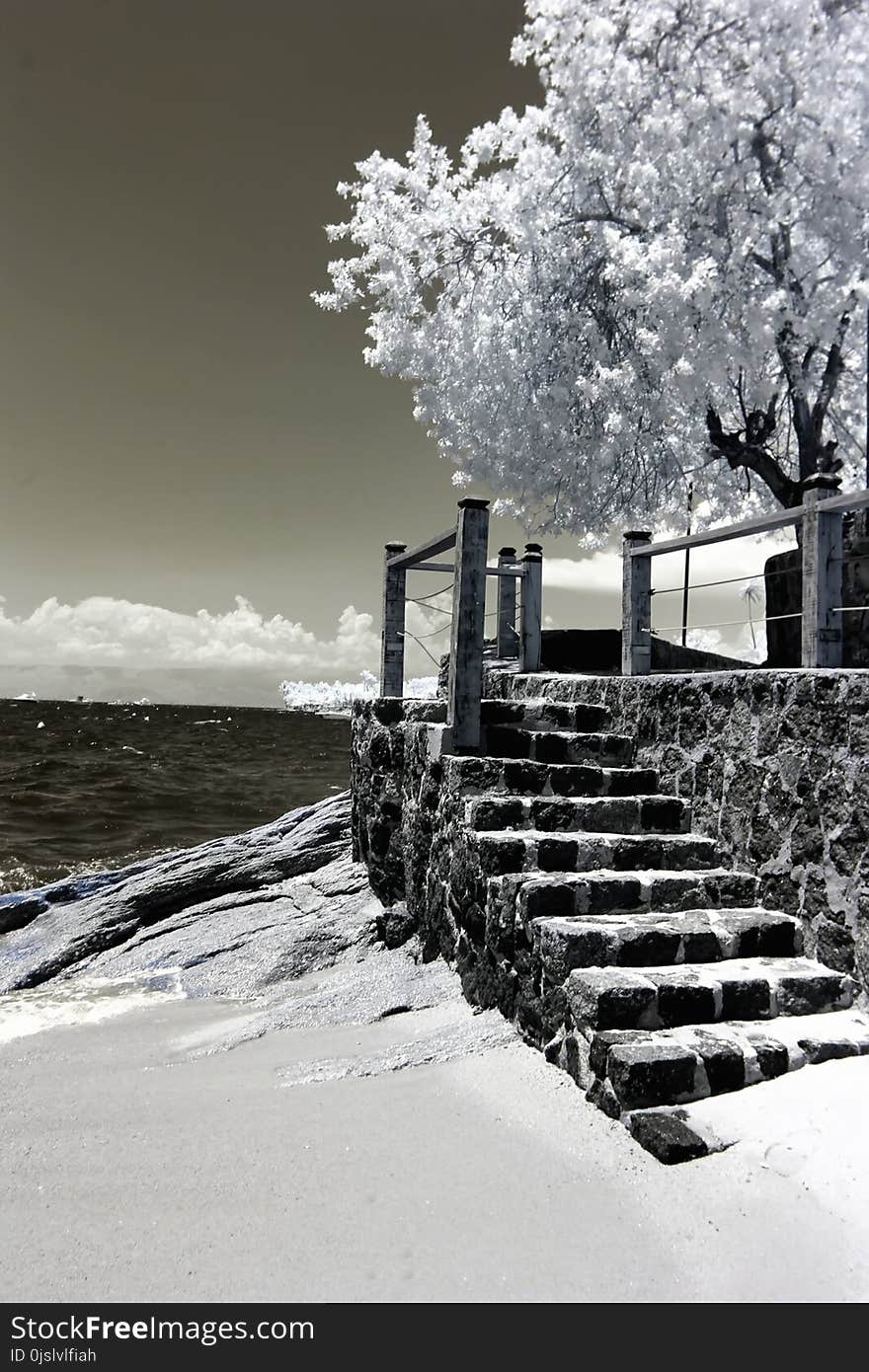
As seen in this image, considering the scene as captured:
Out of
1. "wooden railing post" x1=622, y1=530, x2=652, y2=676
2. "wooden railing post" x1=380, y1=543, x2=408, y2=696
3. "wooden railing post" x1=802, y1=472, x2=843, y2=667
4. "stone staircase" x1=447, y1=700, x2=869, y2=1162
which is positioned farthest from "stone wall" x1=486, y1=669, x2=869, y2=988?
"wooden railing post" x1=380, y1=543, x2=408, y2=696

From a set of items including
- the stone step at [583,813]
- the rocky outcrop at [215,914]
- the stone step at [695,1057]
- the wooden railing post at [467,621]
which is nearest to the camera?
the stone step at [695,1057]

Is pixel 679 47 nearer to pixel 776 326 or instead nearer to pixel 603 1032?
pixel 776 326

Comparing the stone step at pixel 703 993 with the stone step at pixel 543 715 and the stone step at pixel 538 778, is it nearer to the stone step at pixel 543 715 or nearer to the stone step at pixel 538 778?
the stone step at pixel 538 778

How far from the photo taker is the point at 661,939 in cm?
390

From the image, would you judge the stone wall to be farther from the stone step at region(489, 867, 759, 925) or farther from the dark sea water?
the dark sea water

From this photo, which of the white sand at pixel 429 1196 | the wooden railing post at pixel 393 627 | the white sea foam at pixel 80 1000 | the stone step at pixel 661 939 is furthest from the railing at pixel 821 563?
the white sea foam at pixel 80 1000

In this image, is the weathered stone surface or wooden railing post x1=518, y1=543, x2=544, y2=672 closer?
the weathered stone surface

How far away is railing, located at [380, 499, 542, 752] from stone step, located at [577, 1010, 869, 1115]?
2.66m

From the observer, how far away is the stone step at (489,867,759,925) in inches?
162

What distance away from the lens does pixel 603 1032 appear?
3.34m

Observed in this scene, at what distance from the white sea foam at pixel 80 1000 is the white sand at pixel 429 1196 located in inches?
86.8

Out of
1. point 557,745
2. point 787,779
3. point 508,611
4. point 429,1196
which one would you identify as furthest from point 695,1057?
point 508,611

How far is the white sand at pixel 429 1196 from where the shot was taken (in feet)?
7.78

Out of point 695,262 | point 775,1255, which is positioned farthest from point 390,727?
point 695,262
